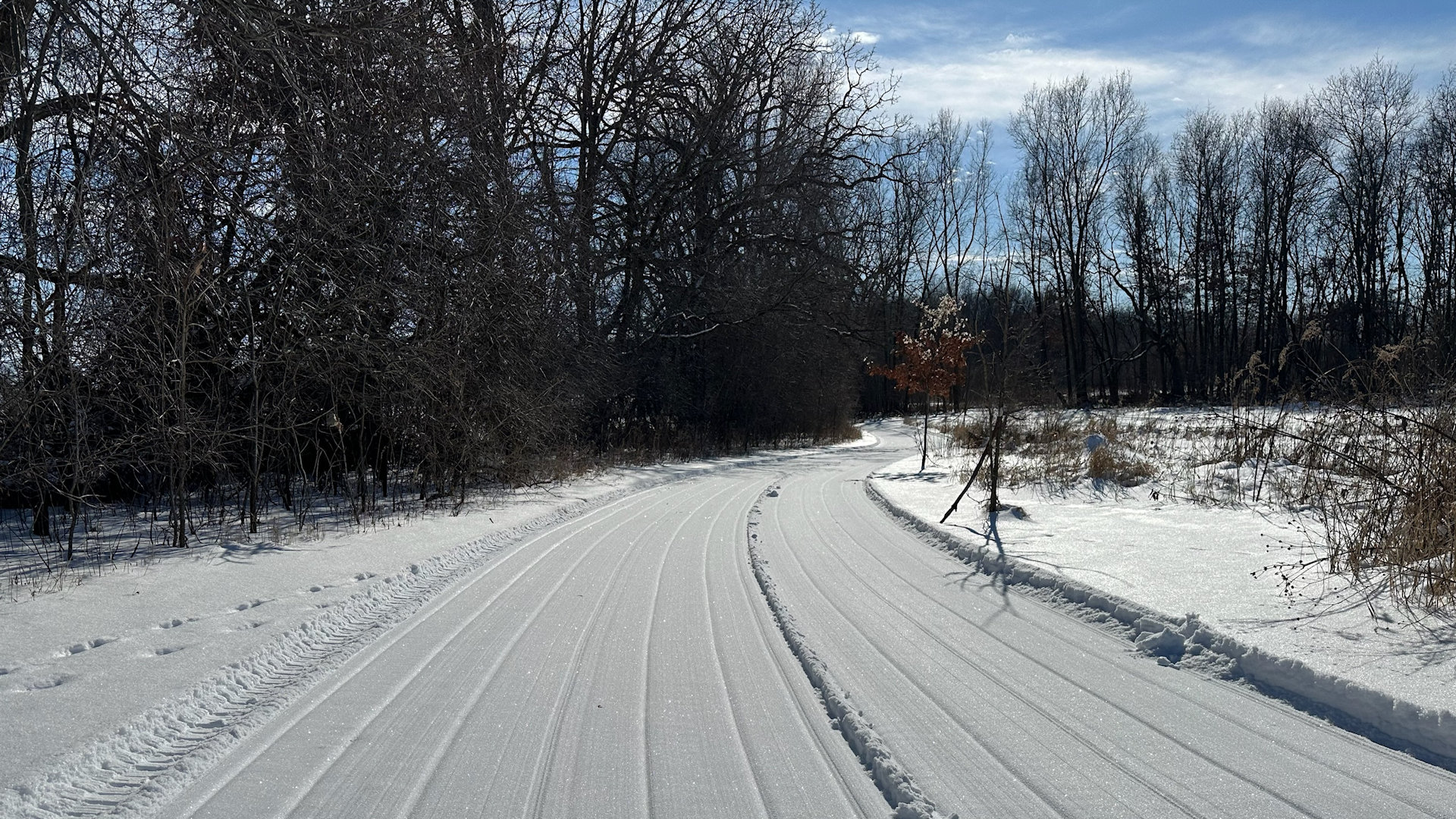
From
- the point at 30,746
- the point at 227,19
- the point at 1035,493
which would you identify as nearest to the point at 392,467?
the point at 227,19

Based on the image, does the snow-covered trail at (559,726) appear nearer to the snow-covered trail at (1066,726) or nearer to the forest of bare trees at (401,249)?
the snow-covered trail at (1066,726)

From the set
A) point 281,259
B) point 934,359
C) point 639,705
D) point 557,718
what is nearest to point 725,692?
point 639,705

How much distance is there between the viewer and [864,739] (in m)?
3.88

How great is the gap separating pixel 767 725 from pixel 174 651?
3.82m

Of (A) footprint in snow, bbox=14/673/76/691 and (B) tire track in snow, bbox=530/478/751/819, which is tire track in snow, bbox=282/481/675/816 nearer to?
(B) tire track in snow, bbox=530/478/751/819

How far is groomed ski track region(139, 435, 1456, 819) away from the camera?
334 centimetres

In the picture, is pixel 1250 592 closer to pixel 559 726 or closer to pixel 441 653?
pixel 559 726

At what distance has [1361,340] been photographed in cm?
4403

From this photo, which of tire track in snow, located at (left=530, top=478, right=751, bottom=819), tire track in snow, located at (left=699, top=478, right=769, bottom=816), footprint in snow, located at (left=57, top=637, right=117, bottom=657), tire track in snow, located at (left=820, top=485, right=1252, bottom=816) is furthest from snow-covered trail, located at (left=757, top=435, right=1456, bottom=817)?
footprint in snow, located at (left=57, top=637, right=117, bottom=657)

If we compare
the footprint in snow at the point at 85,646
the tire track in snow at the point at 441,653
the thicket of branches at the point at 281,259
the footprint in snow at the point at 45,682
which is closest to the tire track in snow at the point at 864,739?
the tire track in snow at the point at 441,653

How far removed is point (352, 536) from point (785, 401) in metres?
28.9

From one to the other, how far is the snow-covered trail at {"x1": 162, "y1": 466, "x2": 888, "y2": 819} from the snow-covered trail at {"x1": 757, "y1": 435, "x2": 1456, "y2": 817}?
16.5 inches

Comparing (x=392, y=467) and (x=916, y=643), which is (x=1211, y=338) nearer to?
(x=392, y=467)

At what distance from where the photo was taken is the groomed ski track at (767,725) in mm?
3338
